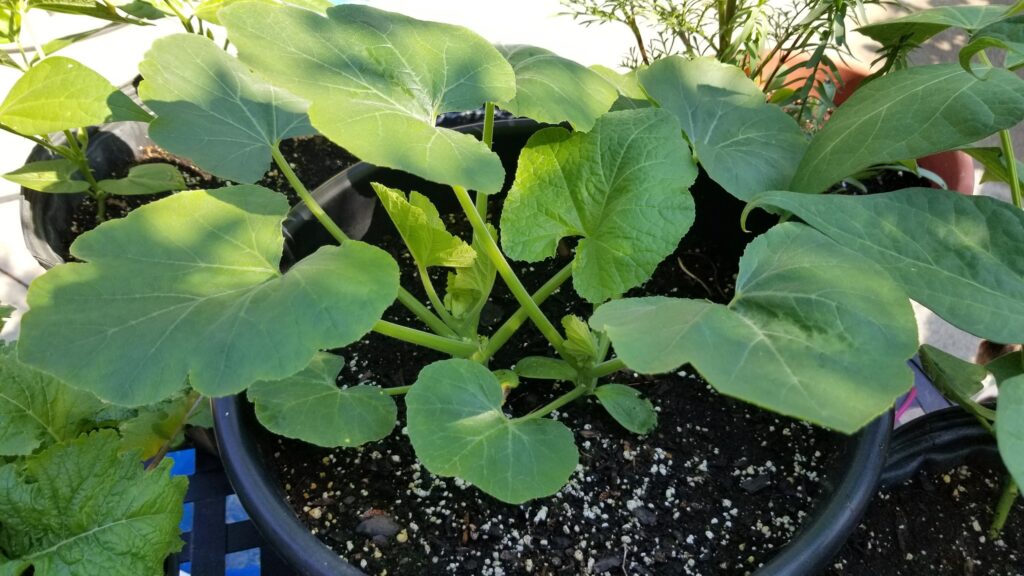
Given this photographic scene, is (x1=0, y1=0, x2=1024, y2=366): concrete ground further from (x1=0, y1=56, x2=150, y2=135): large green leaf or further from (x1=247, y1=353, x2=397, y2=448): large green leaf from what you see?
(x1=247, y1=353, x2=397, y2=448): large green leaf

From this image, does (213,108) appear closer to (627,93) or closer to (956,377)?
(627,93)

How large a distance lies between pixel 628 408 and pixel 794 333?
0.89 feet

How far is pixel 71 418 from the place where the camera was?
77 centimetres

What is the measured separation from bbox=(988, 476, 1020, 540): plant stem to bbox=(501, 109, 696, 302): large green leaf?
41 cm

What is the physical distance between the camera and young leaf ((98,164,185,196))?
1014 mm

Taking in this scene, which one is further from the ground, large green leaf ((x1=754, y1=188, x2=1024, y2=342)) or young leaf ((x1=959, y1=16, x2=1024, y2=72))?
young leaf ((x1=959, y1=16, x2=1024, y2=72))

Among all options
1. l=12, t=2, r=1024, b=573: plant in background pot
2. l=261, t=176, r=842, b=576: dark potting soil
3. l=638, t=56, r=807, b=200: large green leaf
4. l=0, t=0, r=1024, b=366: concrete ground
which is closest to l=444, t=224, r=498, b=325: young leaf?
l=12, t=2, r=1024, b=573: plant in background pot

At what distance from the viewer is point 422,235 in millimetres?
705

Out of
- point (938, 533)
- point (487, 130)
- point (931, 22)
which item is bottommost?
point (938, 533)

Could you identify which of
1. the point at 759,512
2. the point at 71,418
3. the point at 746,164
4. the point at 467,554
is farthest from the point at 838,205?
the point at 71,418

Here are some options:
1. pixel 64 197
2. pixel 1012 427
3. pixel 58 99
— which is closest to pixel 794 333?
pixel 1012 427

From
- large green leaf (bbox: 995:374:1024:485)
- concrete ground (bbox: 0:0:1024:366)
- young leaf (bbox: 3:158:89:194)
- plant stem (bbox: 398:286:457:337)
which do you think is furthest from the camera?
concrete ground (bbox: 0:0:1024:366)

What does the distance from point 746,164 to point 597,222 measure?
146 millimetres

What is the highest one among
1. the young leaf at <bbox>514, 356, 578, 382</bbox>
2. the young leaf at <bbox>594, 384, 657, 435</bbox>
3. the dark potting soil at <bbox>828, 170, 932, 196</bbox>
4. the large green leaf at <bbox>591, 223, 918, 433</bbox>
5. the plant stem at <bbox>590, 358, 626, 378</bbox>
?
the large green leaf at <bbox>591, 223, 918, 433</bbox>
